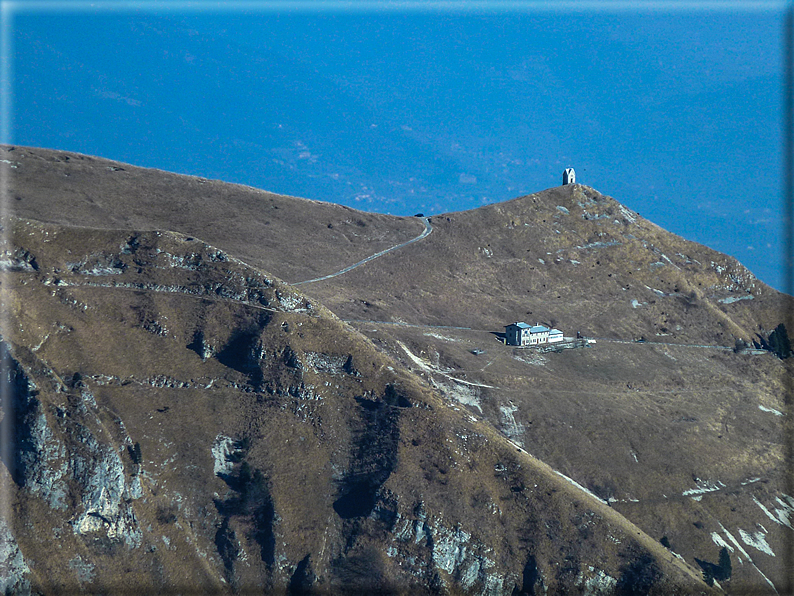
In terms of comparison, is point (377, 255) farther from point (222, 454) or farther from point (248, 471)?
point (248, 471)

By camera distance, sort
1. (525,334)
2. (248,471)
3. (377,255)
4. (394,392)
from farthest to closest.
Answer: (377,255), (525,334), (394,392), (248,471)

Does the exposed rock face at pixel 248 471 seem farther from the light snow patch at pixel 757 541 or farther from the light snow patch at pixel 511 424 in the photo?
the light snow patch at pixel 757 541

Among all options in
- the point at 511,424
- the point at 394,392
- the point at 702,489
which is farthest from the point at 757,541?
the point at 394,392

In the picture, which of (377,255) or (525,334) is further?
(377,255)

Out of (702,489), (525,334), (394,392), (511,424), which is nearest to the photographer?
(394,392)

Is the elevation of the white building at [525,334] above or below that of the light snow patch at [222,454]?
above

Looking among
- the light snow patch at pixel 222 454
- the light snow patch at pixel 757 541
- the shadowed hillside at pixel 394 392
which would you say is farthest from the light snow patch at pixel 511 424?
the light snow patch at pixel 222 454

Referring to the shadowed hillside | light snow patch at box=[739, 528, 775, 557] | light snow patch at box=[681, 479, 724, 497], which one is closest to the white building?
the shadowed hillside

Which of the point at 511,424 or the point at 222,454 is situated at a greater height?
the point at 511,424

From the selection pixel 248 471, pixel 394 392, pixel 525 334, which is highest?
pixel 525 334

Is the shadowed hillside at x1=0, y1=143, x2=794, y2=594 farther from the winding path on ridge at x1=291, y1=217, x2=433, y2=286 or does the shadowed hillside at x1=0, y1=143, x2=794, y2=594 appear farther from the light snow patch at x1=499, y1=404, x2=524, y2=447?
the winding path on ridge at x1=291, y1=217, x2=433, y2=286

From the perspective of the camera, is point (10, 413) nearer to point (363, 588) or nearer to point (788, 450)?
point (363, 588)

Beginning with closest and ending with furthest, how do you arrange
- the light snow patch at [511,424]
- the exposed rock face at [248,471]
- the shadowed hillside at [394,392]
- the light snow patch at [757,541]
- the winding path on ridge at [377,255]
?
the exposed rock face at [248,471], the shadowed hillside at [394,392], the light snow patch at [757,541], the light snow patch at [511,424], the winding path on ridge at [377,255]
